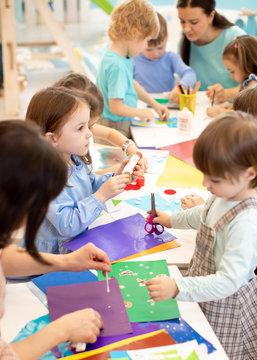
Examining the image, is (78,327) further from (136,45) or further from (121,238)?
(136,45)

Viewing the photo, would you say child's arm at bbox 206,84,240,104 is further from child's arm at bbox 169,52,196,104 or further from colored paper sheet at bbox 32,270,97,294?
colored paper sheet at bbox 32,270,97,294

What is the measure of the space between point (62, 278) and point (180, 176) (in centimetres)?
73

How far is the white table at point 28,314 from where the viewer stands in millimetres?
878

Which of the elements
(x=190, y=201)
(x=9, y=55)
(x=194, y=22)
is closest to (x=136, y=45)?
(x=194, y=22)

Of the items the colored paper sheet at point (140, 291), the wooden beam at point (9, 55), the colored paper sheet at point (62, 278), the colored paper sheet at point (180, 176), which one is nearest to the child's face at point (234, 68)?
the colored paper sheet at point (180, 176)

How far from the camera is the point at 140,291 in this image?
39.6 inches

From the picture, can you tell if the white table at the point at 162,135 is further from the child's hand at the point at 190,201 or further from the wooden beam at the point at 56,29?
the wooden beam at the point at 56,29

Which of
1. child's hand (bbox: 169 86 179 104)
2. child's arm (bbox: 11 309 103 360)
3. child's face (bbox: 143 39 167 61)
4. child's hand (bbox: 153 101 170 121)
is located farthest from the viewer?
child's face (bbox: 143 39 167 61)

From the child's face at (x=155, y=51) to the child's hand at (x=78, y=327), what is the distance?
6.66 feet

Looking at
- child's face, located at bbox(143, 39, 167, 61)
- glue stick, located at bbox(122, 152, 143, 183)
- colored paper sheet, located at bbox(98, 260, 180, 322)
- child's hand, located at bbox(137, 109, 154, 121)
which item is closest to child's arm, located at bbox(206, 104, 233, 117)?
child's hand, located at bbox(137, 109, 154, 121)

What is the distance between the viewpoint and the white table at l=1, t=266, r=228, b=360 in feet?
2.88

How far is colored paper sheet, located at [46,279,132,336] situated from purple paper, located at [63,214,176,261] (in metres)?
0.14

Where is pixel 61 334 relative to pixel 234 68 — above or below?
below

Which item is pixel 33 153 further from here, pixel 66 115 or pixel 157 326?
pixel 66 115
